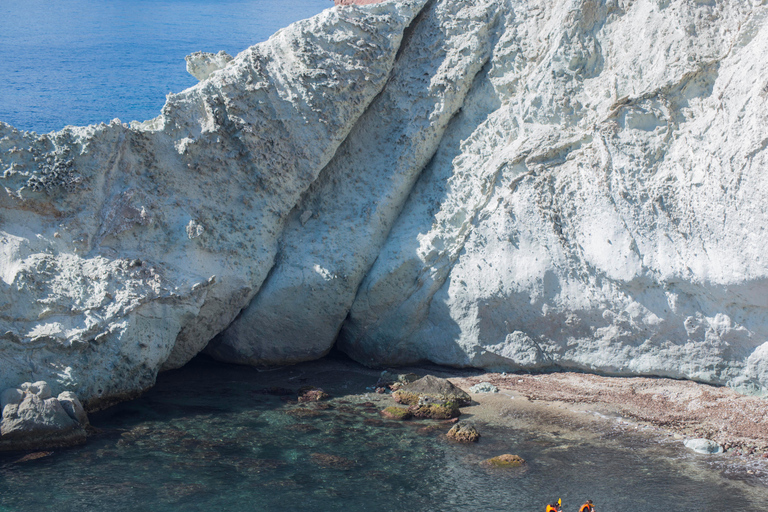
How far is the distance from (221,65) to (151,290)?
15.0 feet

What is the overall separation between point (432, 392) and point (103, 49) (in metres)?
20.4

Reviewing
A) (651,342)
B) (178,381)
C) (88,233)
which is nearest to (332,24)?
(88,233)

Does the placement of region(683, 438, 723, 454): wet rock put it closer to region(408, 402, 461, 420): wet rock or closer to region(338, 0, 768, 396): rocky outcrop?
region(338, 0, 768, 396): rocky outcrop

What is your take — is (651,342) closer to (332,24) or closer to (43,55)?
(332,24)

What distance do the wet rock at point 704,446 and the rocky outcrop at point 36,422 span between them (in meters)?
8.28

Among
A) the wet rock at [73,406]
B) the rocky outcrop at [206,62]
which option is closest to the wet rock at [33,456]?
the wet rock at [73,406]

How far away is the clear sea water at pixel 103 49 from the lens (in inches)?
787

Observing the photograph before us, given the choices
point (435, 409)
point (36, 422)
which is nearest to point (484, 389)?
point (435, 409)

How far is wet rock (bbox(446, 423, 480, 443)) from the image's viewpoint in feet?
29.4

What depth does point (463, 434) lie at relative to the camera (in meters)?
9.02

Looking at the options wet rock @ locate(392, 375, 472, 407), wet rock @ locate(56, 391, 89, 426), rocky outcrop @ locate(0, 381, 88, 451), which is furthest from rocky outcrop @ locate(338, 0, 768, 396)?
rocky outcrop @ locate(0, 381, 88, 451)

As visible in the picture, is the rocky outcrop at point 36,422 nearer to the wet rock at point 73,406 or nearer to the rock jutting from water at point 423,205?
A: the wet rock at point 73,406

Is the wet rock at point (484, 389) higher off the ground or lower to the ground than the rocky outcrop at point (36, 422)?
higher

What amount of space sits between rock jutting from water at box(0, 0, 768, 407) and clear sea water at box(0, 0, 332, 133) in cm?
1000
